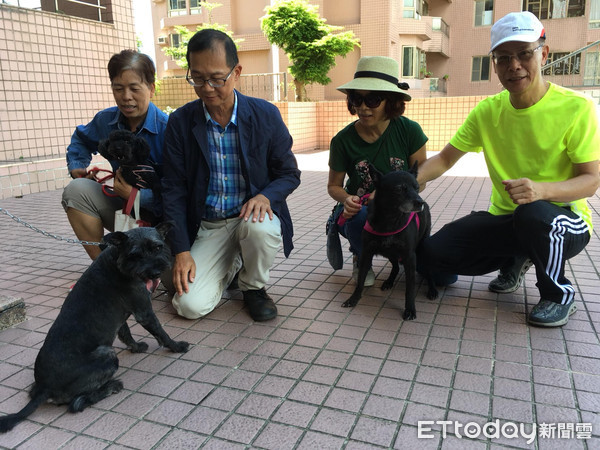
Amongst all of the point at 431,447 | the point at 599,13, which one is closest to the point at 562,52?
the point at 599,13

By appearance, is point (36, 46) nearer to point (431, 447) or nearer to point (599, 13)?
point (431, 447)

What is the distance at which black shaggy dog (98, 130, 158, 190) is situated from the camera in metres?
3.31

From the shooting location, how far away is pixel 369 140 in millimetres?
3719

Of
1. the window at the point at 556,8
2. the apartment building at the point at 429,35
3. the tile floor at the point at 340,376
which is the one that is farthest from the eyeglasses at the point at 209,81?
the window at the point at 556,8

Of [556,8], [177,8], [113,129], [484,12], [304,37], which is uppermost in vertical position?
[177,8]

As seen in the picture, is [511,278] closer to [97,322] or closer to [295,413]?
[295,413]

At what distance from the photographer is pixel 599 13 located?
71.9 feet

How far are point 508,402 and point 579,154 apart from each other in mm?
1662

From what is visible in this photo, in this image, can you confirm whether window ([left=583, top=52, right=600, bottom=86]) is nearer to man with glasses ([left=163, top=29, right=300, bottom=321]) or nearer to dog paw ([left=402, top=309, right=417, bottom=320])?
dog paw ([left=402, top=309, right=417, bottom=320])

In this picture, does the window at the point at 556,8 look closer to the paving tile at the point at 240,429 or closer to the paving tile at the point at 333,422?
the paving tile at the point at 333,422

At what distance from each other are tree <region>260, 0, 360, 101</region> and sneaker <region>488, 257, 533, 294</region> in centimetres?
1484

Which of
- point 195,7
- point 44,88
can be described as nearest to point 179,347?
point 44,88

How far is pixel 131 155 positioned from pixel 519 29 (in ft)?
8.96

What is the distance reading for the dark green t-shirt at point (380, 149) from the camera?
3.66 metres
